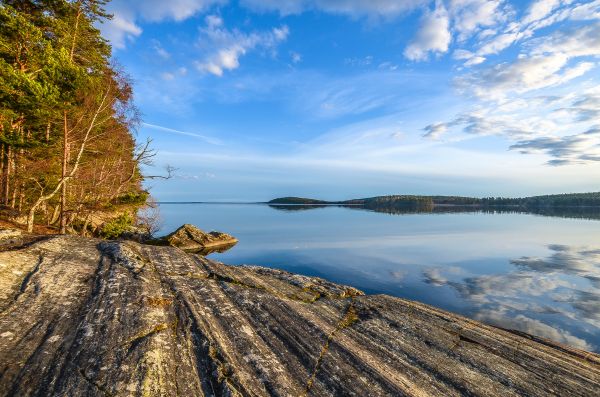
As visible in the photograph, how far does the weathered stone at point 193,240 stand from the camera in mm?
32312

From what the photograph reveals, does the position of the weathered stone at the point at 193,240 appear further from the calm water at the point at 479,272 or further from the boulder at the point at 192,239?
the calm water at the point at 479,272

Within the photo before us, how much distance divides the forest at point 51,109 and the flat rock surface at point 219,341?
13.1 m

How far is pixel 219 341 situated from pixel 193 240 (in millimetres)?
31526

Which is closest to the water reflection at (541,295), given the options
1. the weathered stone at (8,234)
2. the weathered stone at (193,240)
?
the weathered stone at (8,234)

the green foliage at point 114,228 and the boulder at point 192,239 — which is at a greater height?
the green foliage at point 114,228

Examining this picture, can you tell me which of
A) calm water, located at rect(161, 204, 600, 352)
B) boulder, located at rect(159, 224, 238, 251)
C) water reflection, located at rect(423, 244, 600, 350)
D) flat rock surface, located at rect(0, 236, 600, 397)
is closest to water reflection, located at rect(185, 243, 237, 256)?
boulder, located at rect(159, 224, 238, 251)

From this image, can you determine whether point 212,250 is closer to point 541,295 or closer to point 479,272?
point 479,272

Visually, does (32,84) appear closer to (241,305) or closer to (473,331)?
(241,305)

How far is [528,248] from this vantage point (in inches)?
1528

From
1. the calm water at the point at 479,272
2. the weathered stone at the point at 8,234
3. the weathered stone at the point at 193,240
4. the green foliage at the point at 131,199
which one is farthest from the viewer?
the weathered stone at the point at 193,240

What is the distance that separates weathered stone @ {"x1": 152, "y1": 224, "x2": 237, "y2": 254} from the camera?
32312 mm

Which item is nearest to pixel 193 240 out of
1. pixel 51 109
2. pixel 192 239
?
pixel 192 239


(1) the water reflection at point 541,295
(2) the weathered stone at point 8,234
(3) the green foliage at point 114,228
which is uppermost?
(2) the weathered stone at point 8,234

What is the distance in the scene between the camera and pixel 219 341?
18.2 ft
